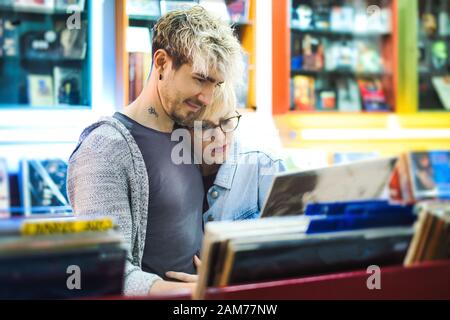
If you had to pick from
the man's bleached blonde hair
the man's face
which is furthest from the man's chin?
the man's bleached blonde hair

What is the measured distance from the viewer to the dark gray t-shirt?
146cm

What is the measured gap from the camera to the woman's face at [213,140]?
5.11ft

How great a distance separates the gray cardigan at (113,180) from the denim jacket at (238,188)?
9.4 inches

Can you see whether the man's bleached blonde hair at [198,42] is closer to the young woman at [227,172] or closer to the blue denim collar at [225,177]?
the young woman at [227,172]

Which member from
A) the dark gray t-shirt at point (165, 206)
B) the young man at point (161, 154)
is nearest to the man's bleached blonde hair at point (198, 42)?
the young man at point (161, 154)

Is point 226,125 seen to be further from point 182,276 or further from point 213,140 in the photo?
point 182,276

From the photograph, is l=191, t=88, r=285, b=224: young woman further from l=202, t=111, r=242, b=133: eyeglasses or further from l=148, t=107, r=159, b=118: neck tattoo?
l=148, t=107, r=159, b=118: neck tattoo

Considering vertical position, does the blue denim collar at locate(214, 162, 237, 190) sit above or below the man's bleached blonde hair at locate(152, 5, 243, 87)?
below

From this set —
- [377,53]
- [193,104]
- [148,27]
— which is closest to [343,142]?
[377,53]

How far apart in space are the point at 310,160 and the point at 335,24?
3.24 feet

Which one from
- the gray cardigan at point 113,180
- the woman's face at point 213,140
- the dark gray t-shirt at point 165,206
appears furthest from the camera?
the woman's face at point 213,140

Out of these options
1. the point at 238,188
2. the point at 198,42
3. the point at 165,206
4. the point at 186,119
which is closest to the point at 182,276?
the point at 165,206

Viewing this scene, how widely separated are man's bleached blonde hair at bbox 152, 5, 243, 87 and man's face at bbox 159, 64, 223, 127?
2 cm
